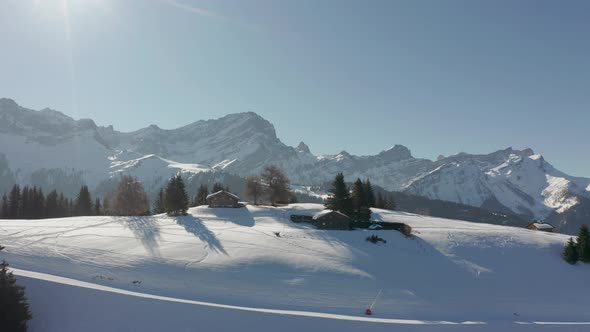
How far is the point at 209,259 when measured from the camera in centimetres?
4509

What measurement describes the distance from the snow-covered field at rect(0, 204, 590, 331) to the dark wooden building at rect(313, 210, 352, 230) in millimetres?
3351

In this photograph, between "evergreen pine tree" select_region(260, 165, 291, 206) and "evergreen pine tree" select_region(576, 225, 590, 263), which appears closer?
"evergreen pine tree" select_region(576, 225, 590, 263)

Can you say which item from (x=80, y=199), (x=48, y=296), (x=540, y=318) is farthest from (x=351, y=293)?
(x=80, y=199)

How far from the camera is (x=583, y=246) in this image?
56.5 metres

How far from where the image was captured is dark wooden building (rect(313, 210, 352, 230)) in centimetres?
6594

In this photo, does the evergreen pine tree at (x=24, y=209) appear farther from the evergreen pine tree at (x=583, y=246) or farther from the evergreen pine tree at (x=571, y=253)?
the evergreen pine tree at (x=583, y=246)

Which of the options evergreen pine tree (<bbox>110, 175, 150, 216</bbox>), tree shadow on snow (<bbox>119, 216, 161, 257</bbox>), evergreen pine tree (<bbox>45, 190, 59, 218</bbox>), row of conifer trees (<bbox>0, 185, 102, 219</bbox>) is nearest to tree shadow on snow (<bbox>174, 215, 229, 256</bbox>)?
tree shadow on snow (<bbox>119, 216, 161, 257</bbox>)

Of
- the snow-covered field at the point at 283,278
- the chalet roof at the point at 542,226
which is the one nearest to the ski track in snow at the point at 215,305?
the snow-covered field at the point at 283,278

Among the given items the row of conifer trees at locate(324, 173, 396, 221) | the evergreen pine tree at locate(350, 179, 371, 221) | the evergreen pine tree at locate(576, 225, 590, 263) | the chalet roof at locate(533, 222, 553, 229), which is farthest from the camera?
the chalet roof at locate(533, 222, 553, 229)

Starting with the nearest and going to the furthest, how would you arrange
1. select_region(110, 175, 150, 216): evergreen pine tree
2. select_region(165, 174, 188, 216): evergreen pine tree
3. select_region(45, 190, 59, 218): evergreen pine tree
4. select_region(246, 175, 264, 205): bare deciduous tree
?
1. select_region(165, 174, 188, 216): evergreen pine tree
2. select_region(110, 175, 150, 216): evergreen pine tree
3. select_region(246, 175, 264, 205): bare deciduous tree
4. select_region(45, 190, 59, 218): evergreen pine tree

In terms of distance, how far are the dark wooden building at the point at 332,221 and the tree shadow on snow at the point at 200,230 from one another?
19.4 m

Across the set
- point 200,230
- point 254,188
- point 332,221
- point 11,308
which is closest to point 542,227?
point 332,221

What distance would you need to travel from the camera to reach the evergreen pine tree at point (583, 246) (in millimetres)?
56031

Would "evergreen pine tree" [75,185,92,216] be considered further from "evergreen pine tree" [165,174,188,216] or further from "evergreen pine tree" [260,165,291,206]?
"evergreen pine tree" [260,165,291,206]
